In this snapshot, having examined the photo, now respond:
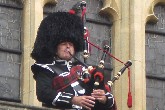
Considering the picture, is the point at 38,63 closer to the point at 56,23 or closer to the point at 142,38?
the point at 56,23

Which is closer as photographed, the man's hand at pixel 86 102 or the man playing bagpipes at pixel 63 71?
the man's hand at pixel 86 102

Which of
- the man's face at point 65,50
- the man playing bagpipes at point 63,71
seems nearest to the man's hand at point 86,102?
the man playing bagpipes at point 63,71

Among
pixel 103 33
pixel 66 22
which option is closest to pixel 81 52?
pixel 66 22

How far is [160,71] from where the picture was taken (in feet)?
82.7

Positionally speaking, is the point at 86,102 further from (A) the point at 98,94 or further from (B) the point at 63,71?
(B) the point at 63,71

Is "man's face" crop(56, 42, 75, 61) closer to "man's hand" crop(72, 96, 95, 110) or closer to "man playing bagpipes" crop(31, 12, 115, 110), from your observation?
"man playing bagpipes" crop(31, 12, 115, 110)

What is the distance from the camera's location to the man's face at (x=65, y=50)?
70.9 ft

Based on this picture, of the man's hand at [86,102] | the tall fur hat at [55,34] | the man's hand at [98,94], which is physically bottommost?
the man's hand at [86,102]

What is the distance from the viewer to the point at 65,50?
852 inches

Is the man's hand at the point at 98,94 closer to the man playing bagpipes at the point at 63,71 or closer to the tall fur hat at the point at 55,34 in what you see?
the man playing bagpipes at the point at 63,71

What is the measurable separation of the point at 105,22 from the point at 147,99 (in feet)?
3.86

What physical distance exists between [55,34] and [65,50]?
1.07ft

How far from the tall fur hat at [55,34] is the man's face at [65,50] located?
0.05m

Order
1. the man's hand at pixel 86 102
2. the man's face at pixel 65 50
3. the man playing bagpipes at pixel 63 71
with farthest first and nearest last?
the man's face at pixel 65 50
the man playing bagpipes at pixel 63 71
the man's hand at pixel 86 102
